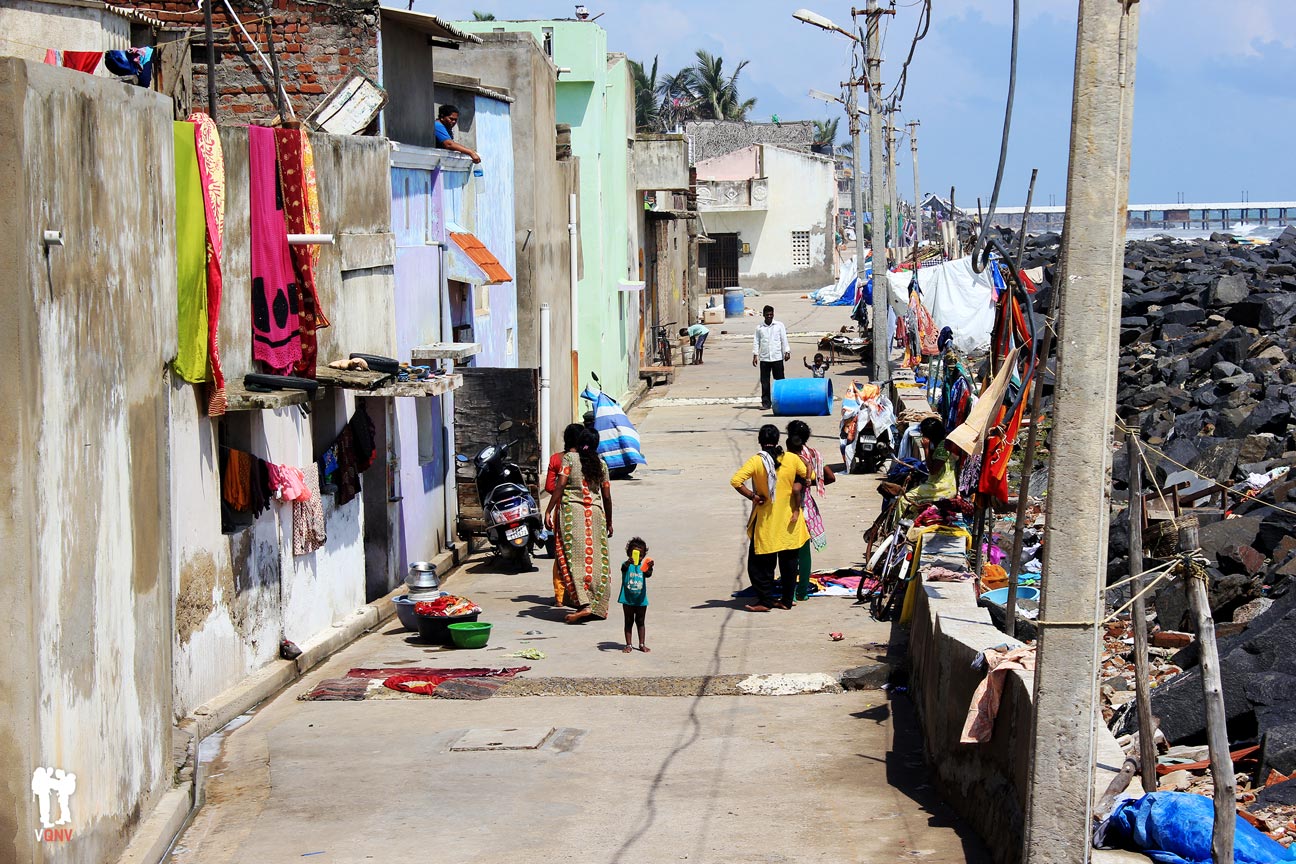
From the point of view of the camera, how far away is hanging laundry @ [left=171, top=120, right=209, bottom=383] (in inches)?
353

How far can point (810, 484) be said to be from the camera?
12578 mm

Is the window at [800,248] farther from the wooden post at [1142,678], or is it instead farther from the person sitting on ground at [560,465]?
the wooden post at [1142,678]

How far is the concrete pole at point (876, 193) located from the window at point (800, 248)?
134 ft

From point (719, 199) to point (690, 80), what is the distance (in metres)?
31.8

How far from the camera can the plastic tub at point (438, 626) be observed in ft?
39.4

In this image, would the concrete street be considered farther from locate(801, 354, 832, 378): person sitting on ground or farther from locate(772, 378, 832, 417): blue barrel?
locate(801, 354, 832, 378): person sitting on ground

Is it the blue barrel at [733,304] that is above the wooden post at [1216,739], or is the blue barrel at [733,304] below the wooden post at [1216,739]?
above

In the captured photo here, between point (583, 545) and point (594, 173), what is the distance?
1610cm

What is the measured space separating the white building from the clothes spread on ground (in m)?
61.6

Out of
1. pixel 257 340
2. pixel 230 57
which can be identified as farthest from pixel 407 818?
pixel 230 57

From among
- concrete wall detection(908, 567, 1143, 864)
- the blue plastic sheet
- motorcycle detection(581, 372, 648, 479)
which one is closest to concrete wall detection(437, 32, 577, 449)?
motorcycle detection(581, 372, 648, 479)

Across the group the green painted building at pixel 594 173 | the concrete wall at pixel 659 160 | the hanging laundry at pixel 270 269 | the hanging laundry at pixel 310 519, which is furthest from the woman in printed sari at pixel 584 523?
the concrete wall at pixel 659 160

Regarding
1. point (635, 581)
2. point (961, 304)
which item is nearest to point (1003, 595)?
point (635, 581)

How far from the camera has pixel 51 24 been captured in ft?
39.8
